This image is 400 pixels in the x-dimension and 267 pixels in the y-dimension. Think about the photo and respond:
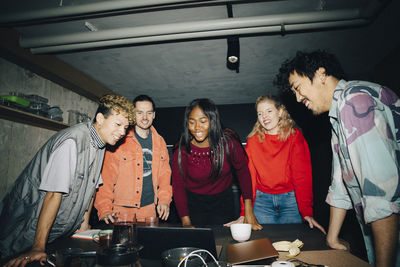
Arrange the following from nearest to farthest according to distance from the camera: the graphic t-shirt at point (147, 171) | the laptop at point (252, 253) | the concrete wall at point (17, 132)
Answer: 1. the laptop at point (252, 253)
2. the graphic t-shirt at point (147, 171)
3. the concrete wall at point (17, 132)

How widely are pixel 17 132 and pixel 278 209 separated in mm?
3417

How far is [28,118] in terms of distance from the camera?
3.01 m

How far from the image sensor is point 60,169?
1.31 m

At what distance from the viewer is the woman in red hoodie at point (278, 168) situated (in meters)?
1.97

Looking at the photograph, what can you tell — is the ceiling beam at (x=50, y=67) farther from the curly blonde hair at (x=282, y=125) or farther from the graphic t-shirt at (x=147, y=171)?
the curly blonde hair at (x=282, y=125)

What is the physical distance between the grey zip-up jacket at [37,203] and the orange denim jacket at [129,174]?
0.53m

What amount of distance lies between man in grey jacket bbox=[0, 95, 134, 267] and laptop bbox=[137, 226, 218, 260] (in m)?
0.55

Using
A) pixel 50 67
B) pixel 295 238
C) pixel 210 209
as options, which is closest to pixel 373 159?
pixel 295 238

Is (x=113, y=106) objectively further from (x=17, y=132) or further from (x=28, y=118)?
(x=17, y=132)

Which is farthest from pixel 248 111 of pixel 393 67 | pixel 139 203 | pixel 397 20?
pixel 139 203

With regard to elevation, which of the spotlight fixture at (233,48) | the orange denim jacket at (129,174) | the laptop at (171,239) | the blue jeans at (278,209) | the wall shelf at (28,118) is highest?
the spotlight fixture at (233,48)

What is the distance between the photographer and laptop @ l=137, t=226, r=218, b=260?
93 cm

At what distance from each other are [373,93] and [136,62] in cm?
345

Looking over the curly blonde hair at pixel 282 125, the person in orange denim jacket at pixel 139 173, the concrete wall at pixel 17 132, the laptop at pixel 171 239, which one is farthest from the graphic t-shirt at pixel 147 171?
the concrete wall at pixel 17 132
